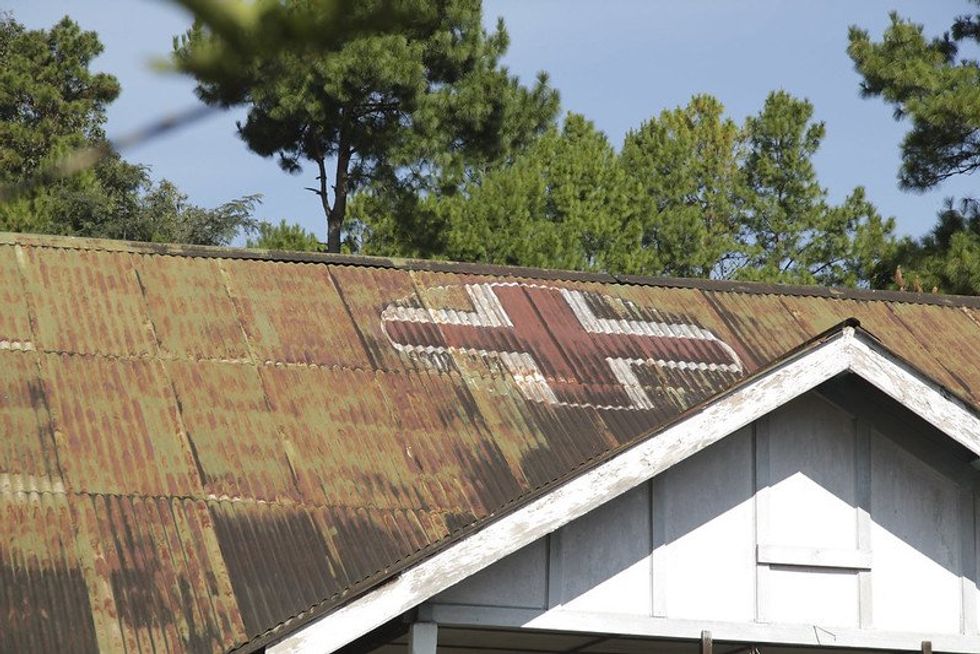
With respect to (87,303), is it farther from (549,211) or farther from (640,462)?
(549,211)

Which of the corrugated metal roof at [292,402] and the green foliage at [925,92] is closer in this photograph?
the corrugated metal roof at [292,402]

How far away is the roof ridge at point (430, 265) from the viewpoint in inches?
510

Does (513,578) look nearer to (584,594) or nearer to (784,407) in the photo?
(584,594)

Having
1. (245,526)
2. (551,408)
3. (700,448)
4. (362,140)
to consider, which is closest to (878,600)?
(700,448)

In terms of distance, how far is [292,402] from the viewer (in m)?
11.3

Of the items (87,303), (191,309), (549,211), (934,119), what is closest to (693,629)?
(191,309)

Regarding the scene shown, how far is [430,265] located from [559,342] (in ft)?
4.80

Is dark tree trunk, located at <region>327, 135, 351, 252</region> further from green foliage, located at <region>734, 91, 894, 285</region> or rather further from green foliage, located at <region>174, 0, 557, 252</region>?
green foliage, located at <region>734, 91, 894, 285</region>

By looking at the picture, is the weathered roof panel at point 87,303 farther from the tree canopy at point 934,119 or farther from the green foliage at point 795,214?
→ the green foliage at point 795,214

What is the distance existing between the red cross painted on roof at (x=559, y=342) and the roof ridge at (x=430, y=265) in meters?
0.37

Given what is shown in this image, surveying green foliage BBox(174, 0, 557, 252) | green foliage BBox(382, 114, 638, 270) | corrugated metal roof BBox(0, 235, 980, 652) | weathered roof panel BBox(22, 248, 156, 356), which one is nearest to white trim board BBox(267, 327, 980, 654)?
corrugated metal roof BBox(0, 235, 980, 652)

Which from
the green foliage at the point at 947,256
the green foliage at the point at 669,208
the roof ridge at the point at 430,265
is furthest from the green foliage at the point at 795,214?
the roof ridge at the point at 430,265

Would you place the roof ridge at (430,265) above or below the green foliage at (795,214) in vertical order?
below

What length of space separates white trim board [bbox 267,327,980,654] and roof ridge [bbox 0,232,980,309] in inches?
150
